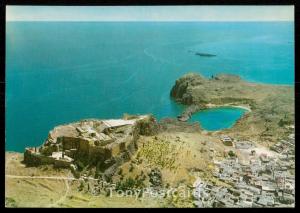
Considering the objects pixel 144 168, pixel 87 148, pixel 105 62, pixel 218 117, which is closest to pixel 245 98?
pixel 218 117

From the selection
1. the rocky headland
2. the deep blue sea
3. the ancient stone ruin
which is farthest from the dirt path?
the deep blue sea

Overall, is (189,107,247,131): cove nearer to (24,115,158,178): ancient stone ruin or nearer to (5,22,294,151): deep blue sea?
(5,22,294,151): deep blue sea

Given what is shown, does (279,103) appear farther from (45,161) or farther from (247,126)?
(45,161)

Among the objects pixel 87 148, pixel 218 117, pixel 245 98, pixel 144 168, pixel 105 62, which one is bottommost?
pixel 144 168

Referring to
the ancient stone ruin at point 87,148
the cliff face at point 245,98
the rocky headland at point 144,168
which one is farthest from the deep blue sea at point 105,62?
the cliff face at point 245,98

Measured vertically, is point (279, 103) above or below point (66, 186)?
above

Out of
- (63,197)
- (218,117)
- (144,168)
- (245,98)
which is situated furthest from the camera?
(245,98)

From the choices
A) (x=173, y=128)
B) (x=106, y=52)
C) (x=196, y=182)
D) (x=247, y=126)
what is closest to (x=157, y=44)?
(x=106, y=52)

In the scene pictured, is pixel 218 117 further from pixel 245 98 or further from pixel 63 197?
pixel 63 197
